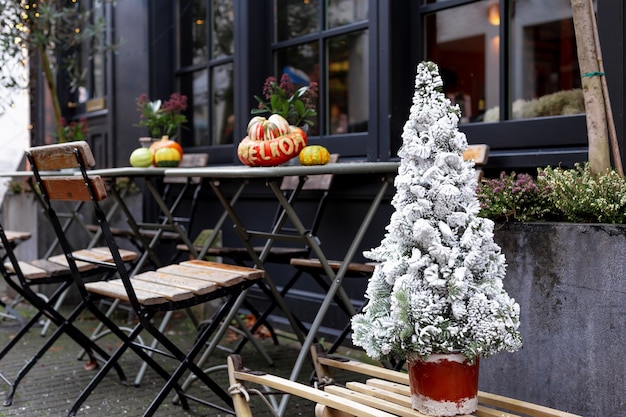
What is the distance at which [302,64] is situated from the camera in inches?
232

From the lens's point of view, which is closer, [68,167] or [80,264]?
[68,167]

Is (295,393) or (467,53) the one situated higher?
(467,53)

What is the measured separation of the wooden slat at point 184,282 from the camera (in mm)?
3271

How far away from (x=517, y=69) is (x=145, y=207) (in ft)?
11.2

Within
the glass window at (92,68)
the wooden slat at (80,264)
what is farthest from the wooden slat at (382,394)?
the glass window at (92,68)

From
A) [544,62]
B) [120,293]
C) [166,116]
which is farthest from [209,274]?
[544,62]

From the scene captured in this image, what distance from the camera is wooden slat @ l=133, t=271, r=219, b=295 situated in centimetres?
327

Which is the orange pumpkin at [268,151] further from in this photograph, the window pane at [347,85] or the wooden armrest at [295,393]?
the window pane at [347,85]

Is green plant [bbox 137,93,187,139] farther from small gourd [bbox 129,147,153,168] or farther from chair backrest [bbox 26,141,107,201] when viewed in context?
chair backrest [bbox 26,141,107,201]

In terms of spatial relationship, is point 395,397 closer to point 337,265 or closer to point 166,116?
point 337,265

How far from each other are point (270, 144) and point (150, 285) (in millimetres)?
804

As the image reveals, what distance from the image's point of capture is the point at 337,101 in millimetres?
5680

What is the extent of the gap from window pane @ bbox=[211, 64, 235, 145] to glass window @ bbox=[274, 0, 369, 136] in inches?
32.5

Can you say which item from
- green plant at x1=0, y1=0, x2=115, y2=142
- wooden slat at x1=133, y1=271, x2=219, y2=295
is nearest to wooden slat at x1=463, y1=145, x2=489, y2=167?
wooden slat at x1=133, y1=271, x2=219, y2=295
